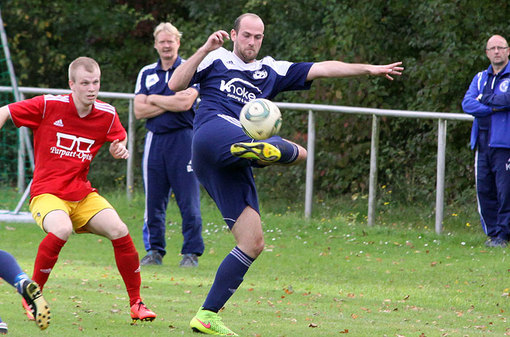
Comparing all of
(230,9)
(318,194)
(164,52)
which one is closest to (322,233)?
(318,194)

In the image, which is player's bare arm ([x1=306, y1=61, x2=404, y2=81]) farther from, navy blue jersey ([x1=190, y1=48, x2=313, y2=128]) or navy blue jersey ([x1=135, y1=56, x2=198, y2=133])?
navy blue jersey ([x1=135, y1=56, x2=198, y2=133])

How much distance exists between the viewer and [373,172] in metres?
12.8

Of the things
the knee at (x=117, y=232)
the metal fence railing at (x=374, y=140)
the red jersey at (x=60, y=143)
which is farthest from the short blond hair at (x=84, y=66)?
the metal fence railing at (x=374, y=140)

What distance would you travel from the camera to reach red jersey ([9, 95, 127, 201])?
692 centimetres

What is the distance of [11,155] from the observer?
14547 mm

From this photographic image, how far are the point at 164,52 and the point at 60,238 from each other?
3.94m

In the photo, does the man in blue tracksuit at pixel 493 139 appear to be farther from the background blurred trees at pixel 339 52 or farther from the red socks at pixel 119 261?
the red socks at pixel 119 261

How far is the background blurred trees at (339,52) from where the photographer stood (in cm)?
1314

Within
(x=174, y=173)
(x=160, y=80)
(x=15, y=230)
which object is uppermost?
(x=160, y=80)

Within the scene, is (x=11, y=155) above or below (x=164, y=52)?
below

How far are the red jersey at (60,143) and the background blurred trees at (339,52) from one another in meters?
6.38

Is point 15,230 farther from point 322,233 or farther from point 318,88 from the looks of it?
point 318,88

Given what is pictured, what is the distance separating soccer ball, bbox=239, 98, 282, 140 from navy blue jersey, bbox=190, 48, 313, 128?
0.97ft

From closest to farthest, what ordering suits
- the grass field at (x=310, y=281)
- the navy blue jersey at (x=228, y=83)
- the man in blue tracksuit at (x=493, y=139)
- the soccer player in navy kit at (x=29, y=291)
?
the soccer player in navy kit at (x=29, y=291)
the navy blue jersey at (x=228, y=83)
the grass field at (x=310, y=281)
the man in blue tracksuit at (x=493, y=139)
